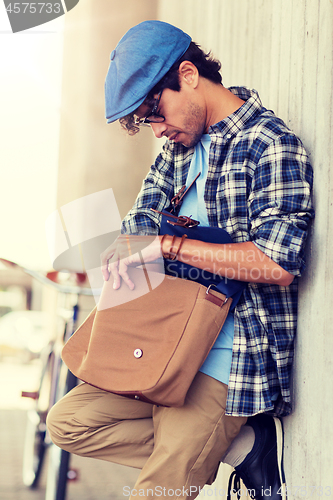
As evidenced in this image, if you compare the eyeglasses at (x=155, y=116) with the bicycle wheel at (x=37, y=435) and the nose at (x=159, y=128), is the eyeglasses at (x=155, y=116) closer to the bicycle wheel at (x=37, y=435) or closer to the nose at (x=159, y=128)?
the nose at (x=159, y=128)

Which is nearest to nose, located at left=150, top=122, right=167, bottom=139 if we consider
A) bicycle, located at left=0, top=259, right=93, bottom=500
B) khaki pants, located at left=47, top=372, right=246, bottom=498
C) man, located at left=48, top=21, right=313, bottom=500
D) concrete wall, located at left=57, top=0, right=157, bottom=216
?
man, located at left=48, top=21, right=313, bottom=500

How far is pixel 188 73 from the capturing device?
43.7 inches

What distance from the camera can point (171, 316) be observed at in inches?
37.5

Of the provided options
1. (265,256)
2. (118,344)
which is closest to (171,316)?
(118,344)

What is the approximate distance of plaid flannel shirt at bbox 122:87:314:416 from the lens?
2.98ft

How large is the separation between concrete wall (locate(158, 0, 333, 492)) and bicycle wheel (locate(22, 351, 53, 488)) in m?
1.46

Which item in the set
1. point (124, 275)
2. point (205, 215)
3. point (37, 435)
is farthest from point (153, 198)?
point (37, 435)

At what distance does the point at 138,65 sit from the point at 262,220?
50cm

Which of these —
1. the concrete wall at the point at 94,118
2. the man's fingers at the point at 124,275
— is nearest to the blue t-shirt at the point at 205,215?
the man's fingers at the point at 124,275

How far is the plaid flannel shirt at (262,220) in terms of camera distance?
91 cm

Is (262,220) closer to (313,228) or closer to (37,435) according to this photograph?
(313,228)

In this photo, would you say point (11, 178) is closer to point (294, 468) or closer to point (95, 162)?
point (95, 162)

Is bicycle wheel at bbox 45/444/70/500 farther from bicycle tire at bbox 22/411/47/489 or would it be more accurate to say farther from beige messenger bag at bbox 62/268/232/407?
beige messenger bag at bbox 62/268/232/407

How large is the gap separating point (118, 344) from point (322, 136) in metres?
0.68
